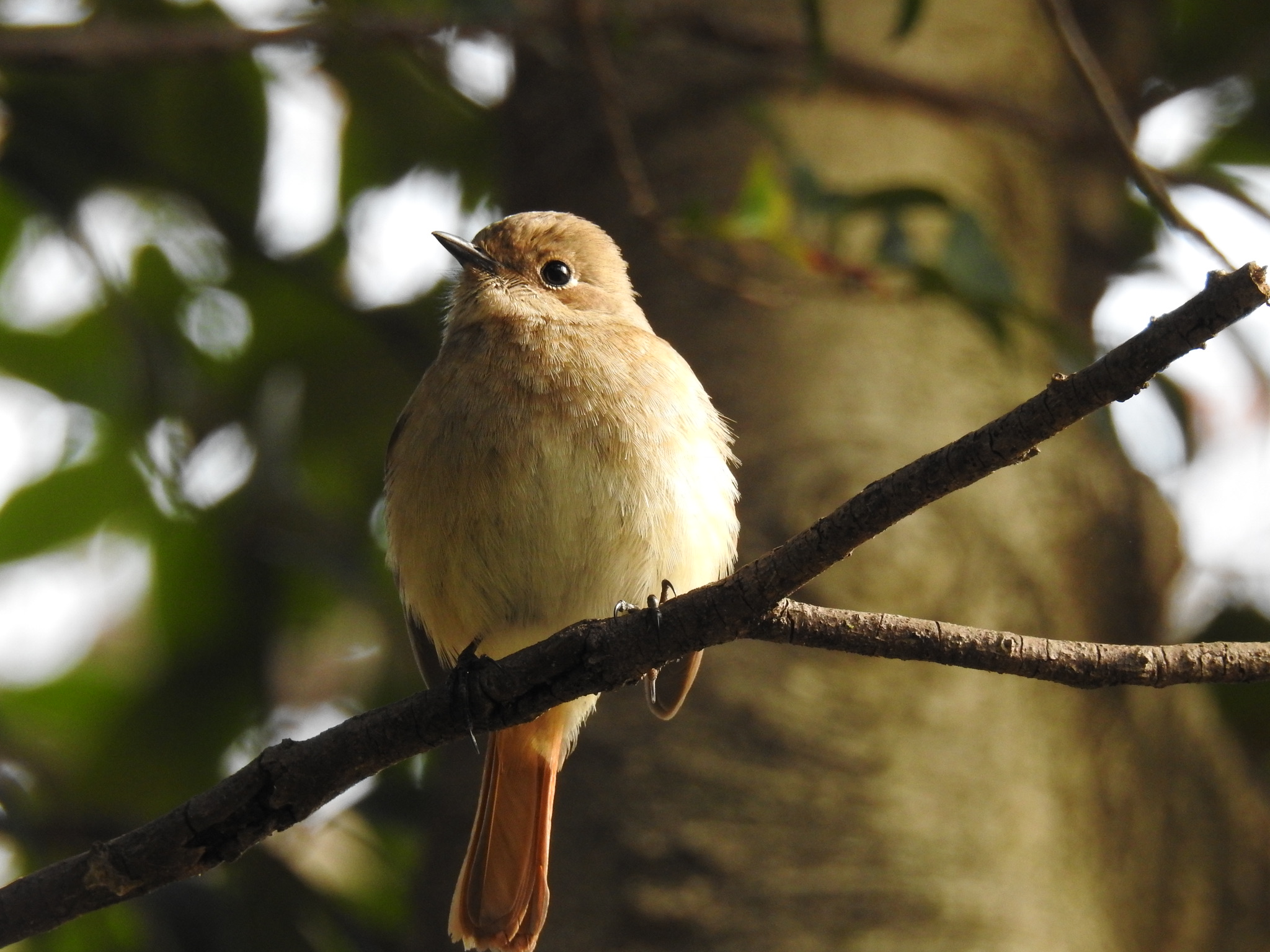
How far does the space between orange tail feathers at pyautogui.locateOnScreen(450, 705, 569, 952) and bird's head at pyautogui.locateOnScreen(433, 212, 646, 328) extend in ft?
4.22

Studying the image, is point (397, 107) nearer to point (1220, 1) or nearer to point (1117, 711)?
point (1220, 1)

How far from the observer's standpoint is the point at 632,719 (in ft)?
13.9

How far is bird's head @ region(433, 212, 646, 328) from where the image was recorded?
4.25 metres

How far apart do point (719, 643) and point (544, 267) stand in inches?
93.9

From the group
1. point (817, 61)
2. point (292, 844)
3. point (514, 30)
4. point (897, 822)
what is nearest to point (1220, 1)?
point (817, 61)

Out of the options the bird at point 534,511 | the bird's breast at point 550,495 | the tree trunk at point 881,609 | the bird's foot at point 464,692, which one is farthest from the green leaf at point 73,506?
the bird's foot at point 464,692

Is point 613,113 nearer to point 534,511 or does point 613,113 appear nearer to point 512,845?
point 534,511

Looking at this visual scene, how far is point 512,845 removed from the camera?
149 inches

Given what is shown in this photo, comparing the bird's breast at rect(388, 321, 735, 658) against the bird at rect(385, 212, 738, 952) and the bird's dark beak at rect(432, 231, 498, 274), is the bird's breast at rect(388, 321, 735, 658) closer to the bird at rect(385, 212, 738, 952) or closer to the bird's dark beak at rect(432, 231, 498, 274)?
the bird at rect(385, 212, 738, 952)

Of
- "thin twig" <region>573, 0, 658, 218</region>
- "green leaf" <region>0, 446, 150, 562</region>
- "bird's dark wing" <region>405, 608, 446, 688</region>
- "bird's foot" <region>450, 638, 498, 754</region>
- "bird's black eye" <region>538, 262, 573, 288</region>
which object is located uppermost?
"thin twig" <region>573, 0, 658, 218</region>

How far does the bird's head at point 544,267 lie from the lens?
13.9 ft

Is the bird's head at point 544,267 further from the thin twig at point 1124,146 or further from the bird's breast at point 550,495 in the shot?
the thin twig at point 1124,146

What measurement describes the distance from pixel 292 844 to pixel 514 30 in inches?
142

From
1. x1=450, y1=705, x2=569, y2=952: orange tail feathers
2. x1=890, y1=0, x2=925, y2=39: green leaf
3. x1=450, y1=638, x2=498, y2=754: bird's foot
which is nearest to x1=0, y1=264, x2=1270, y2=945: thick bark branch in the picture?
x1=450, y1=638, x2=498, y2=754: bird's foot
